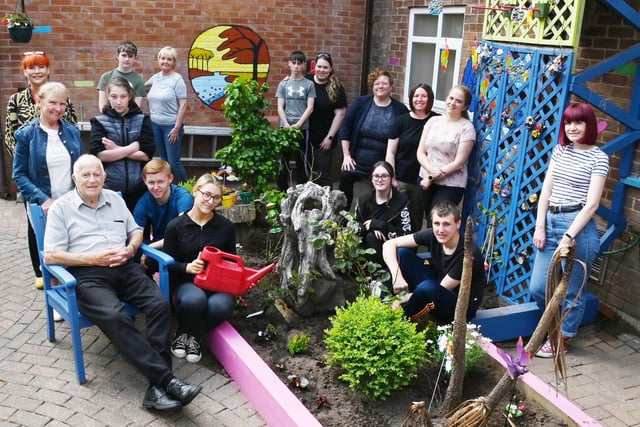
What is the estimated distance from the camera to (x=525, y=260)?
519 centimetres

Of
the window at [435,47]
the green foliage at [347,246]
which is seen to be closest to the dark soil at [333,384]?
the green foliage at [347,246]

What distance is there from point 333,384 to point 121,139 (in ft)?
9.17

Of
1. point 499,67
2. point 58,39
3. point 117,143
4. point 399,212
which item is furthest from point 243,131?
point 58,39

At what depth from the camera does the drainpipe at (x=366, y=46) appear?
9.26m

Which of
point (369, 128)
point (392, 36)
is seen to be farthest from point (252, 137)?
point (392, 36)

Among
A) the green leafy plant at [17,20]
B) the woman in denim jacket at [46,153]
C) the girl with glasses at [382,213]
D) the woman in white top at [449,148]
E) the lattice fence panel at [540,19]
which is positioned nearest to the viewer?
the lattice fence panel at [540,19]

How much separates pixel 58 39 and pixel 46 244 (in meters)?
4.99

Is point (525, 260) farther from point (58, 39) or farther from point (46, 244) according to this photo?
point (58, 39)

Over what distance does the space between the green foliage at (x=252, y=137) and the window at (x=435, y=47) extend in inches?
96.6

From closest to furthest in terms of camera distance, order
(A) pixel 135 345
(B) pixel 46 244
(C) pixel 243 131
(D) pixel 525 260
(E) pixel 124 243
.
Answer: (A) pixel 135 345, (B) pixel 46 244, (E) pixel 124 243, (D) pixel 525 260, (C) pixel 243 131

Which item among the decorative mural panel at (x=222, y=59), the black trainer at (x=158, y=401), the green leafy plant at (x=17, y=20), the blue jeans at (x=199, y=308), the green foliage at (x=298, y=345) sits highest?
the green leafy plant at (x=17, y=20)

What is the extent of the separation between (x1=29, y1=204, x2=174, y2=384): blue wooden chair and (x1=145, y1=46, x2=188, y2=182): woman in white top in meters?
3.04

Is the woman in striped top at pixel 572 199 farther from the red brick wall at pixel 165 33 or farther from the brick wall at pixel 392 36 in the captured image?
the red brick wall at pixel 165 33

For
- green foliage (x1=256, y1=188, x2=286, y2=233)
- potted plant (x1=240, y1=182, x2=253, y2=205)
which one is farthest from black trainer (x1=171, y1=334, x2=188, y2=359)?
potted plant (x1=240, y1=182, x2=253, y2=205)
